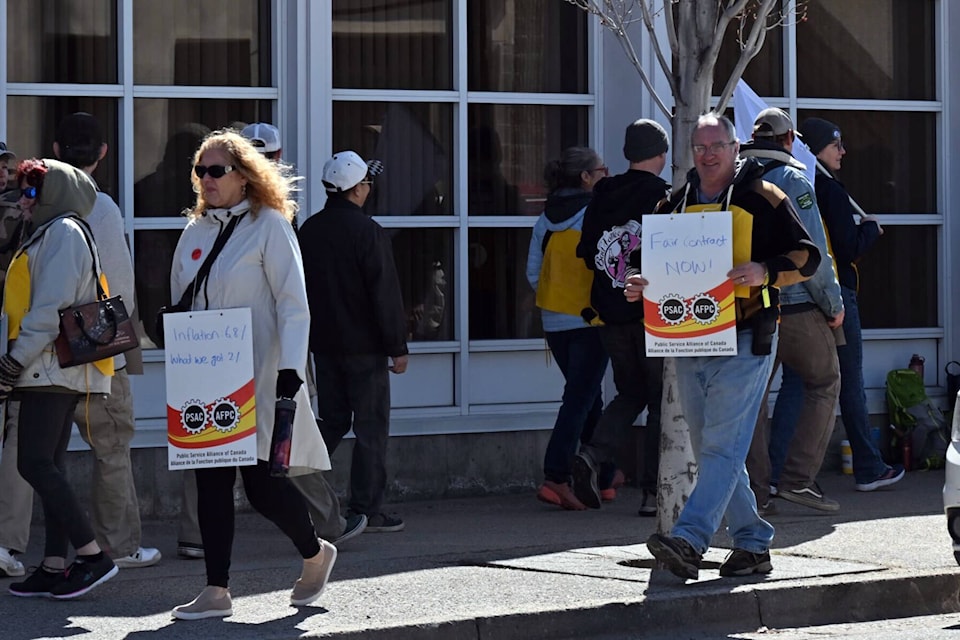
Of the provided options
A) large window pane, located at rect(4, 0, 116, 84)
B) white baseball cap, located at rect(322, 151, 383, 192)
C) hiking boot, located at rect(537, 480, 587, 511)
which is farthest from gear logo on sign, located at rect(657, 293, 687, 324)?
large window pane, located at rect(4, 0, 116, 84)

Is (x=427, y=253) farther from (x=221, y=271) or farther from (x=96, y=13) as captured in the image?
(x=221, y=271)

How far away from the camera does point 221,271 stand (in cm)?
683

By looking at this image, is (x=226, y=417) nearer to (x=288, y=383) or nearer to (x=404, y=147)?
(x=288, y=383)

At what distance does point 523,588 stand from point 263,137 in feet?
9.27

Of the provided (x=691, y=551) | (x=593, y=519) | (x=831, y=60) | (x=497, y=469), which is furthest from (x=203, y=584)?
(x=831, y=60)

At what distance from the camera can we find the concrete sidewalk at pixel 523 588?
6.81 m

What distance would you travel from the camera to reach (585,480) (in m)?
10.0

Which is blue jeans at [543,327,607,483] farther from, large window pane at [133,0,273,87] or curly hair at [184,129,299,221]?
curly hair at [184,129,299,221]

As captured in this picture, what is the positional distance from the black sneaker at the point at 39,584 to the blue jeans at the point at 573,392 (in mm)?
3482

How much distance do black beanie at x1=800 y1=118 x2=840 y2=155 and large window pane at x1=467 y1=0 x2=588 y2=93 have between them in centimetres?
156

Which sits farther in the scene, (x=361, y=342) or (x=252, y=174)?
(x=361, y=342)

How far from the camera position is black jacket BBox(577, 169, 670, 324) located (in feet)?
31.3

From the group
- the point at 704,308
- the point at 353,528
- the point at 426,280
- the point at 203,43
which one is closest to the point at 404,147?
the point at 426,280

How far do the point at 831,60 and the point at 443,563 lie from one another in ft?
18.2
